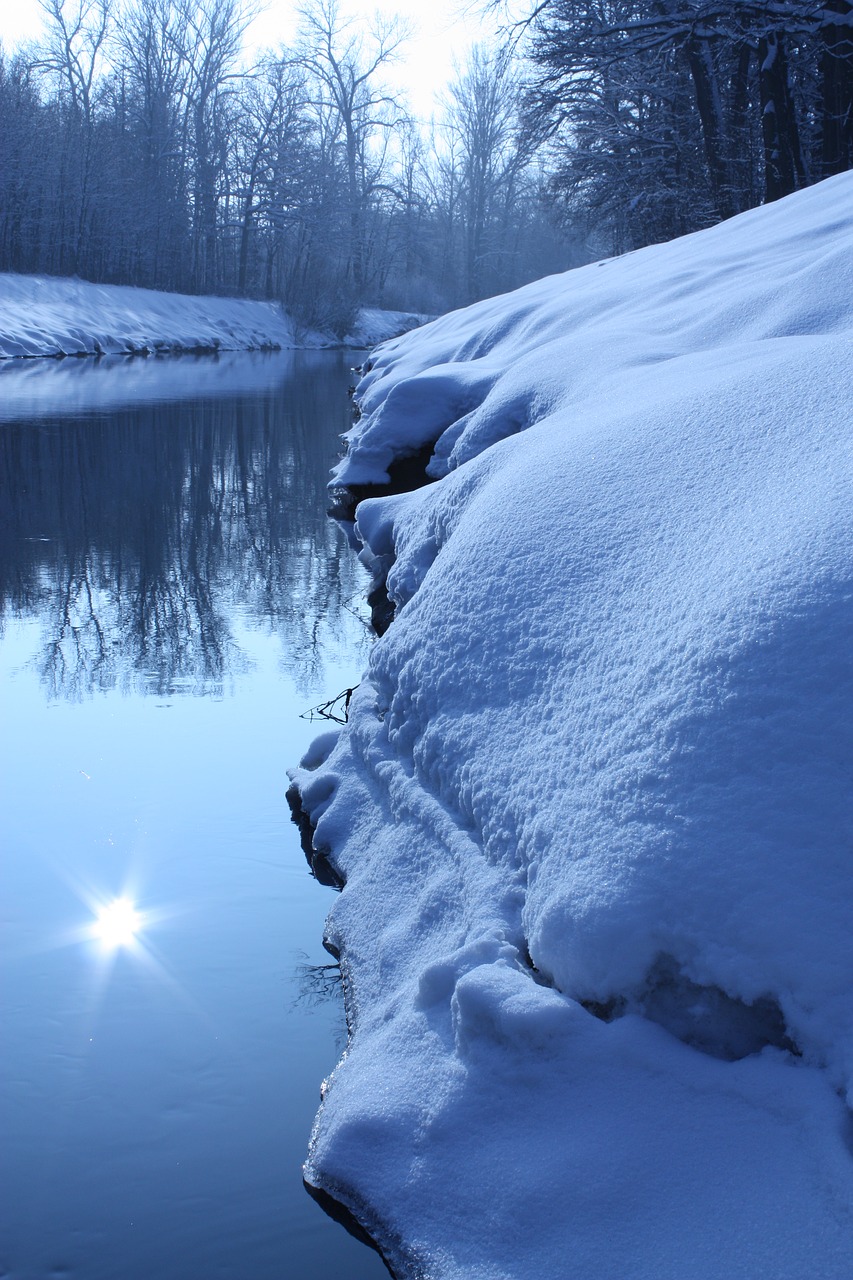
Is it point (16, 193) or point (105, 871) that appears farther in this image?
point (16, 193)

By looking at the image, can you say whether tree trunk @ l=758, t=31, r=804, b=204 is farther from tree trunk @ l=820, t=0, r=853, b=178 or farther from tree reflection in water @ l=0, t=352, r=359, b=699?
tree reflection in water @ l=0, t=352, r=359, b=699

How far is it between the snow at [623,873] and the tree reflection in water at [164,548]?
6.89 ft

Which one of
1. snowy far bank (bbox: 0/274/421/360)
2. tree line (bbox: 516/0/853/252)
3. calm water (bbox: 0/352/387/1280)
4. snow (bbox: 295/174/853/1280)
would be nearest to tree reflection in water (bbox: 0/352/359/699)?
calm water (bbox: 0/352/387/1280)

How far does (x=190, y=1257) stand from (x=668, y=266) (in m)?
6.14

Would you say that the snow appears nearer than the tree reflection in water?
Yes

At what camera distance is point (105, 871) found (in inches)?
112

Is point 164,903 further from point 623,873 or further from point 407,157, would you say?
point 407,157

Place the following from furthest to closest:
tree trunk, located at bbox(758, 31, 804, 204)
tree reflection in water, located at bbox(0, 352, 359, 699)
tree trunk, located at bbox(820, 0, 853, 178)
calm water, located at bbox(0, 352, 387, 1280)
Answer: tree trunk, located at bbox(758, 31, 804, 204), tree trunk, located at bbox(820, 0, 853, 178), tree reflection in water, located at bbox(0, 352, 359, 699), calm water, located at bbox(0, 352, 387, 1280)

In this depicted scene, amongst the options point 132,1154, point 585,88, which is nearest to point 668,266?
point 132,1154

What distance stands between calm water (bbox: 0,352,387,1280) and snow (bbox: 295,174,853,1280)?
5.8 inches

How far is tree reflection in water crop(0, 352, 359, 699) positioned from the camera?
15.6 ft

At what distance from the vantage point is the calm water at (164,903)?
1754mm

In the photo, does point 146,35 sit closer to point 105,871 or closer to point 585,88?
point 585,88

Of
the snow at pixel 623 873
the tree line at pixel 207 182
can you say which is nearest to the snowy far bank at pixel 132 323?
the tree line at pixel 207 182
